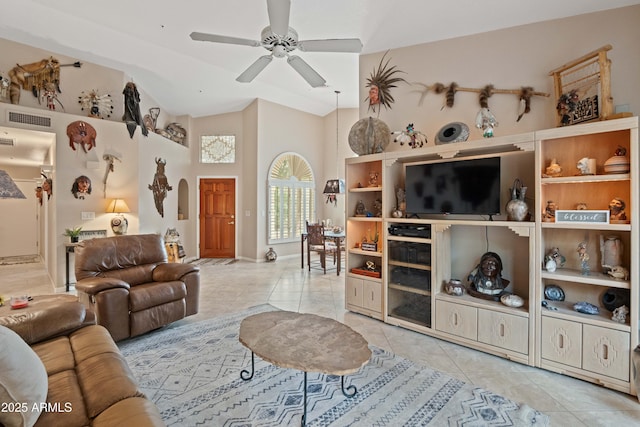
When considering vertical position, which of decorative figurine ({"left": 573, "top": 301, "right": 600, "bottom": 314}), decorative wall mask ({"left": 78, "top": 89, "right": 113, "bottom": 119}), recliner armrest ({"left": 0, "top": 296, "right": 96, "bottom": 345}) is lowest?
decorative figurine ({"left": 573, "top": 301, "right": 600, "bottom": 314})

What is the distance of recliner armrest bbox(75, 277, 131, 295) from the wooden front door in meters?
4.70

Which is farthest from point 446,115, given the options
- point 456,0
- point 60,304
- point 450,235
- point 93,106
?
point 93,106

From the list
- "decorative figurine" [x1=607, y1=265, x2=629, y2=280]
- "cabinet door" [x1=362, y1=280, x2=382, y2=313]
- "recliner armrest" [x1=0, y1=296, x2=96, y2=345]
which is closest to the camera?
"recliner armrest" [x1=0, y1=296, x2=96, y2=345]

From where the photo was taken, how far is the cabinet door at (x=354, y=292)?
12.1 feet

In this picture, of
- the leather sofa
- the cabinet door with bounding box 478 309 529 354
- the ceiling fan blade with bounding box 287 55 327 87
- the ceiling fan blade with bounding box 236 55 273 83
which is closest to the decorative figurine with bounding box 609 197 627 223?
the cabinet door with bounding box 478 309 529 354

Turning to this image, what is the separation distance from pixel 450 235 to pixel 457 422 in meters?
1.88

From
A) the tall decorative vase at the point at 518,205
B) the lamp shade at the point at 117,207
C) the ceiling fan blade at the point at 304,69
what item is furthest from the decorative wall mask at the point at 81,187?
the tall decorative vase at the point at 518,205

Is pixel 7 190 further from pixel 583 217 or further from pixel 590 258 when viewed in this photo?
pixel 590 258

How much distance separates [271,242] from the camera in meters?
7.29

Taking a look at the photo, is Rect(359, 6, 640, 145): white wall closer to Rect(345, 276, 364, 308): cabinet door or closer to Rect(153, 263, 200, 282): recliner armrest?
Rect(345, 276, 364, 308): cabinet door

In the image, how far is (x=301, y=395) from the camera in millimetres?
2102

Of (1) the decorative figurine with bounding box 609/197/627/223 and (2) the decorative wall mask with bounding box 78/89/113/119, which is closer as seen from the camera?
(1) the decorative figurine with bounding box 609/197/627/223

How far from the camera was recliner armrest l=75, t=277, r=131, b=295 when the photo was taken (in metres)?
2.72

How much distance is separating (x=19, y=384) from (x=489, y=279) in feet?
10.7
